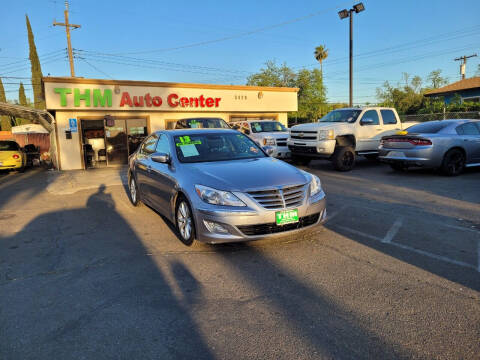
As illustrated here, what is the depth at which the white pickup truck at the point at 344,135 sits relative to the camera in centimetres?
1170

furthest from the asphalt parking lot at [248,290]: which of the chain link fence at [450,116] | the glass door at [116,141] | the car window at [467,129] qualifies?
the chain link fence at [450,116]

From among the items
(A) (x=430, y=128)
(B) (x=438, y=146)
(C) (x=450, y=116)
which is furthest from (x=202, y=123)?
(C) (x=450, y=116)

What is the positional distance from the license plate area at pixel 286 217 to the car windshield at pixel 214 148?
1607mm

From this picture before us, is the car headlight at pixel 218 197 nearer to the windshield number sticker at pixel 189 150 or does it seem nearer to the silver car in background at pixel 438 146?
the windshield number sticker at pixel 189 150

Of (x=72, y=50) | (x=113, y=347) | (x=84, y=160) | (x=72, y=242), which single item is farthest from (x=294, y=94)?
(x=113, y=347)

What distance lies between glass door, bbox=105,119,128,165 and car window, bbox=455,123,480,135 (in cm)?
1441

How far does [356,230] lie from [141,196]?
3920 millimetres

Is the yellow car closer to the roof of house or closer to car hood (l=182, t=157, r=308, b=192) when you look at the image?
car hood (l=182, t=157, r=308, b=192)

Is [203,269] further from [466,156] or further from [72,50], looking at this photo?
[72,50]

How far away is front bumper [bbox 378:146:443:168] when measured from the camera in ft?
32.5

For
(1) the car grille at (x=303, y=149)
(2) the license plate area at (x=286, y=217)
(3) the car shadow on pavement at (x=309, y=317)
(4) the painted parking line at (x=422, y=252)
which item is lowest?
(3) the car shadow on pavement at (x=309, y=317)

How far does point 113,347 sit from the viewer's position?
2.69 metres

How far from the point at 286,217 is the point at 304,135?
323 inches

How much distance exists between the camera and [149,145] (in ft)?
23.2
